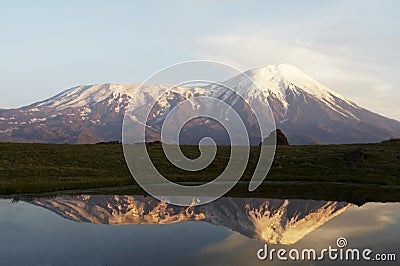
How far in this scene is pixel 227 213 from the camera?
96.4 feet

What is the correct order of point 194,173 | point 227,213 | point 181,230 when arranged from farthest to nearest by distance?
1. point 194,173
2. point 227,213
3. point 181,230

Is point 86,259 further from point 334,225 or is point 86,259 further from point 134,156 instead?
point 134,156

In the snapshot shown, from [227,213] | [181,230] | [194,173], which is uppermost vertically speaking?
[194,173]

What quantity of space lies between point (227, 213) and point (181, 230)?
5988mm

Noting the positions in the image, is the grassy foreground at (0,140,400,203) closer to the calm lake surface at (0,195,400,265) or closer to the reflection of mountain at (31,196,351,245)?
the reflection of mountain at (31,196,351,245)

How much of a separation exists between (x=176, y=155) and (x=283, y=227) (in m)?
52.4

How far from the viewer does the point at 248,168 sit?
63.4 m

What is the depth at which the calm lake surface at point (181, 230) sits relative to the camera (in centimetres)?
1838

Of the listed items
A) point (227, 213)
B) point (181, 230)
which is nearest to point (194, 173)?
point (227, 213)

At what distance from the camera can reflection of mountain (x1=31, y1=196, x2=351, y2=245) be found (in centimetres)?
2419

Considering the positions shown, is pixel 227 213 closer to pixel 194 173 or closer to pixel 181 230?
pixel 181 230

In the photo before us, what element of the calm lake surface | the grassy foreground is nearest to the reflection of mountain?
the calm lake surface

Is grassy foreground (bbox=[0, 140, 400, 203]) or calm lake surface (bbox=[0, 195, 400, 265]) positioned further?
grassy foreground (bbox=[0, 140, 400, 203])

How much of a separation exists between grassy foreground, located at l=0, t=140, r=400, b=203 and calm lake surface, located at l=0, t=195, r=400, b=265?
1069cm
